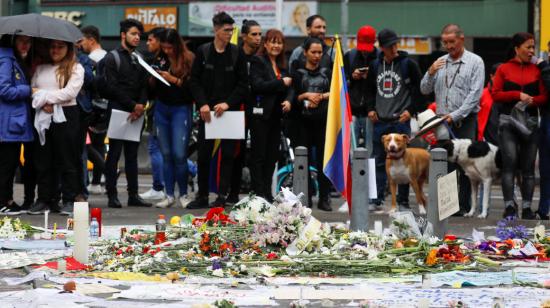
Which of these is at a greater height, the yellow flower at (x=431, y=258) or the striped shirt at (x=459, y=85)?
the striped shirt at (x=459, y=85)

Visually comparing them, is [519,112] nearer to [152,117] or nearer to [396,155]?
[396,155]

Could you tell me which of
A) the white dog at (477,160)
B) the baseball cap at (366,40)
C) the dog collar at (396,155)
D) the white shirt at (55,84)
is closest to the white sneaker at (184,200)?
the white shirt at (55,84)

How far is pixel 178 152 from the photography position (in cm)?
1557

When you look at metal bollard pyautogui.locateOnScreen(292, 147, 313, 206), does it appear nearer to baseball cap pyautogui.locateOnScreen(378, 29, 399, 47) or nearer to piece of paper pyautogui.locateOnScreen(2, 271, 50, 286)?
baseball cap pyautogui.locateOnScreen(378, 29, 399, 47)

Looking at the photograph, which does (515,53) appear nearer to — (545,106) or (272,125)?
(545,106)

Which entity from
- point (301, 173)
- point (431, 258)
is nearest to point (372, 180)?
point (301, 173)

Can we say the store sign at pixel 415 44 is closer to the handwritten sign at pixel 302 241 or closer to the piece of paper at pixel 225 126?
the piece of paper at pixel 225 126

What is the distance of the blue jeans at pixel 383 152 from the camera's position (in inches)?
599

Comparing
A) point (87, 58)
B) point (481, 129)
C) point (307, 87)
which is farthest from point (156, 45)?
point (481, 129)

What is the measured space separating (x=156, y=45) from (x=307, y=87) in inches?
79.9

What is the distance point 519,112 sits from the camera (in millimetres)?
14273

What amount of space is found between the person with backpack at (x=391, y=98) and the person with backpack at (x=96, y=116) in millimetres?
Result: 3323

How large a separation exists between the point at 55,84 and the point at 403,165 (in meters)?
4.03

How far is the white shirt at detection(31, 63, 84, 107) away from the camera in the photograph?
14.0 m
